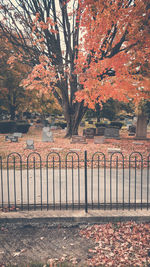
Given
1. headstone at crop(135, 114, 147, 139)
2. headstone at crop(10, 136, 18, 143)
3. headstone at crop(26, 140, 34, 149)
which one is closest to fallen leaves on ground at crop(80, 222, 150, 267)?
headstone at crop(26, 140, 34, 149)

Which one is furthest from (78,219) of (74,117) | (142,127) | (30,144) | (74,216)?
(142,127)

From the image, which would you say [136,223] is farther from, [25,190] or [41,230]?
[25,190]

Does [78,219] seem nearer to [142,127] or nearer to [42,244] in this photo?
[42,244]

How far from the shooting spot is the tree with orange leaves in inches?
547

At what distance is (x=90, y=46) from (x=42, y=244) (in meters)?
14.8

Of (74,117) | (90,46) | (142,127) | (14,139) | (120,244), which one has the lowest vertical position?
(120,244)

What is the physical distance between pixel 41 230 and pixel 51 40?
16.6 m

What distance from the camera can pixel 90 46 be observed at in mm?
16828

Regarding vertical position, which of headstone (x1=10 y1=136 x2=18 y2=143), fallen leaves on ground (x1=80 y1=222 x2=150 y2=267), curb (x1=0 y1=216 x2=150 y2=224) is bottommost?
fallen leaves on ground (x1=80 y1=222 x2=150 y2=267)

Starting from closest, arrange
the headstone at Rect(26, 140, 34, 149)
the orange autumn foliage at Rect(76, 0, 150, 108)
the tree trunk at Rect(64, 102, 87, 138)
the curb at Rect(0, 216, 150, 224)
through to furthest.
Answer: the curb at Rect(0, 216, 150, 224) < the orange autumn foliage at Rect(76, 0, 150, 108) < the headstone at Rect(26, 140, 34, 149) < the tree trunk at Rect(64, 102, 87, 138)

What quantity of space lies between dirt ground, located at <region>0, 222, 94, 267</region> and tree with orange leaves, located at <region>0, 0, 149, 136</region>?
11467 mm

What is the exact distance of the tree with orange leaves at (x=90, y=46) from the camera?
13.9 meters

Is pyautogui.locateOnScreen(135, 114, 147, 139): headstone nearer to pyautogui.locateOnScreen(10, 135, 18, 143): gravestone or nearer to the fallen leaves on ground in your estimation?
pyautogui.locateOnScreen(10, 135, 18, 143): gravestone

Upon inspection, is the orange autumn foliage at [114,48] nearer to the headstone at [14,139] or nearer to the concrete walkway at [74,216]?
the headstone at [14,139]
